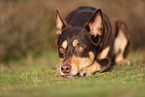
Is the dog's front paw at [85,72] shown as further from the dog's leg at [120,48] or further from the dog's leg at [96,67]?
the dog's leg at [120,48]

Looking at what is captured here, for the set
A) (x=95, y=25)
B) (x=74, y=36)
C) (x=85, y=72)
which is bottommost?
(x=85, y=72)

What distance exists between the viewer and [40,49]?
1370 cm

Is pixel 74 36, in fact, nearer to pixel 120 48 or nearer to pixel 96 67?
pixel 96 67

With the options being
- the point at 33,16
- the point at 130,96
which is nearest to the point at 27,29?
the point at 33,16

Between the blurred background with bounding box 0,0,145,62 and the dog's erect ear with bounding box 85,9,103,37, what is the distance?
5978mm

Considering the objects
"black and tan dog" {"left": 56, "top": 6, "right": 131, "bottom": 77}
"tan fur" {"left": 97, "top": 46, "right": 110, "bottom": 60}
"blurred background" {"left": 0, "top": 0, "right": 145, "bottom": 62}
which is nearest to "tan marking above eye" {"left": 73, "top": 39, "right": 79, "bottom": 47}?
"black and tan dog" {"left": 56, "top": 6, "right": 131, "bottom": 77}

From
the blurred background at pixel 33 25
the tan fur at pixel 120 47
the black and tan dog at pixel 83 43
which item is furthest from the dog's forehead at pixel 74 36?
the blurred background at pixel 33 25

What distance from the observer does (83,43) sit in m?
5.48

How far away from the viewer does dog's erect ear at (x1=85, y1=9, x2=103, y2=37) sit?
5.82 m

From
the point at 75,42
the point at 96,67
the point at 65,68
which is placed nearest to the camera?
the point at 65,68

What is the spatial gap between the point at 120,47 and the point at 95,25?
2965 mm

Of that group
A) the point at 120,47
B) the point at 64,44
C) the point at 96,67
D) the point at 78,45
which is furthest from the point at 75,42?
the point at 120,47

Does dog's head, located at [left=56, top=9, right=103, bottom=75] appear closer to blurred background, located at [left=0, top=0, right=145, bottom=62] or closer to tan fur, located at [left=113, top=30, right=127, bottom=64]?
tan fur, located at [left=113, top=30, right=127, bottom=64]

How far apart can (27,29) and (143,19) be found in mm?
6086
